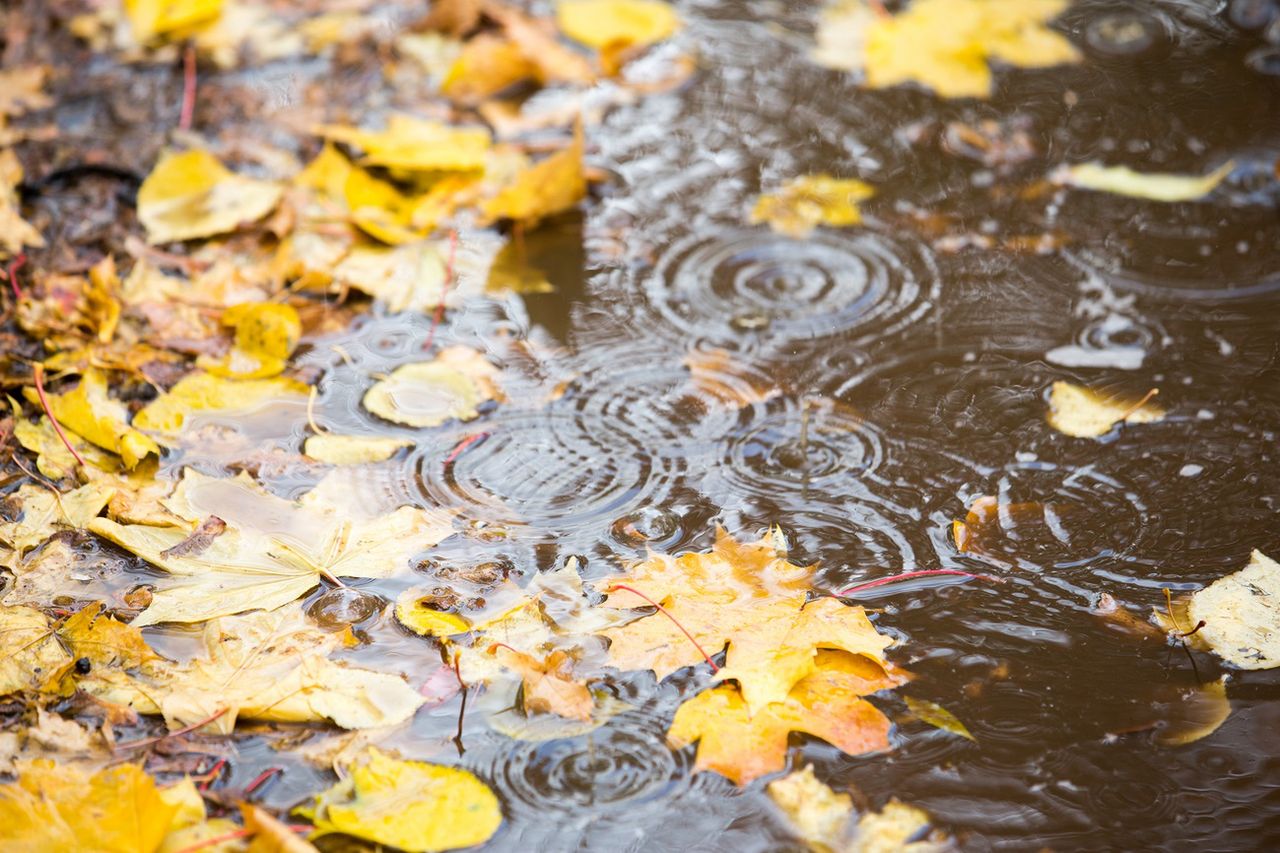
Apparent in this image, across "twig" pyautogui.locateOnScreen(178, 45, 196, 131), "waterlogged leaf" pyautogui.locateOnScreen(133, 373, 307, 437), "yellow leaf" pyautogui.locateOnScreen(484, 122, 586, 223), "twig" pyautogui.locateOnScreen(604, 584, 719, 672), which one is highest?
"twig" pyautogui.locateOnScreen(178, 45, 196, 131)

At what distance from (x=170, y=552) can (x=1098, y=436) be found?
5.32ft

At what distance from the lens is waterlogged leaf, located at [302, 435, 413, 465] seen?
200cm

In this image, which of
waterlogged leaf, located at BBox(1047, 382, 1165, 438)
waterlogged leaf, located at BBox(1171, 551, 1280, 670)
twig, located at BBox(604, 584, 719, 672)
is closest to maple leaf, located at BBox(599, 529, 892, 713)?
twig, located at BBox(604, 584, 719, 672)

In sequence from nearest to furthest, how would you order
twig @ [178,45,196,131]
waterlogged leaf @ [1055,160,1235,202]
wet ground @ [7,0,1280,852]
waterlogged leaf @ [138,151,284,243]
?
wet ground @ [7,0,1280,852] → waterlogged leaf @ [138,151,284,243] → waterlogged leaf @ [1055,160,1235,202] → twig @ [178,45,196,131]

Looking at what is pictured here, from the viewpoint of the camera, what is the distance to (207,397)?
2.13 m

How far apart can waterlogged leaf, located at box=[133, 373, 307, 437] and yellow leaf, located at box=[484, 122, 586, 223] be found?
70 cm

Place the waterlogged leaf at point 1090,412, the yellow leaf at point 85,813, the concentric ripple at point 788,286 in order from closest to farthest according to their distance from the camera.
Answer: the yellow leaf at point 85,813, the waterlogged leaf at point 1090,412, the concentric ripple at point 788,286

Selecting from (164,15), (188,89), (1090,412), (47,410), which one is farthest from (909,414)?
(164,15)

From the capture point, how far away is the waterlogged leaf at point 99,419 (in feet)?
6.39

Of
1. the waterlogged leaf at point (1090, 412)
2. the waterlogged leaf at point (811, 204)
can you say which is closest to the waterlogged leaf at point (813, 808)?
the waterlogged leaf at point (1090, 412)

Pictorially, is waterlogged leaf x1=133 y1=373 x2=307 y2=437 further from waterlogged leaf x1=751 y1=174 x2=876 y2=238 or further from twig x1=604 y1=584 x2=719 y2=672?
waterlogged leaf x1=751 y1=174 x2=876 y2=238

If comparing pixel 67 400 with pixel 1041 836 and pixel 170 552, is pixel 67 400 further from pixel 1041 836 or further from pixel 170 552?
pixel 1041 836

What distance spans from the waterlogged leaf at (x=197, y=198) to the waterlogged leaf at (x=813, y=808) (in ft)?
6.05

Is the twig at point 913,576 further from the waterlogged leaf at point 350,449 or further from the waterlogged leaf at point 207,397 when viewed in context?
the waterlogged leaf at point 207,397
